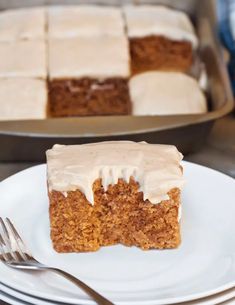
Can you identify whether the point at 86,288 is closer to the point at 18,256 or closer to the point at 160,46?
the point at 18,256

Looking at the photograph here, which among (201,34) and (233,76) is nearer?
(233,76)

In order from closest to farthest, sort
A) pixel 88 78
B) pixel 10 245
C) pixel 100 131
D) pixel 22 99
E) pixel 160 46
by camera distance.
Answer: pixel 10 245 < pixel 100 131 < pixel 22 99 < pixel 88 78 < pixel 160 46

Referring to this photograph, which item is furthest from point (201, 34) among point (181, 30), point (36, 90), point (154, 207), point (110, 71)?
point (154, 207)

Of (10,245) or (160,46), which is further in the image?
(160,46)

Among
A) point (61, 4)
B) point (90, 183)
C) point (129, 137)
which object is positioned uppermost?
point (61, 4)

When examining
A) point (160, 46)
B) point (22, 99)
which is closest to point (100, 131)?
point (22, 99)

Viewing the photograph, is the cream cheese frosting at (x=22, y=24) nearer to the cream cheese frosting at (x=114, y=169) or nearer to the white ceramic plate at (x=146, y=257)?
the white ceramic plate at (x=146, y=257)

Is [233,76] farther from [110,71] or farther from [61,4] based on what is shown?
[61,4]
